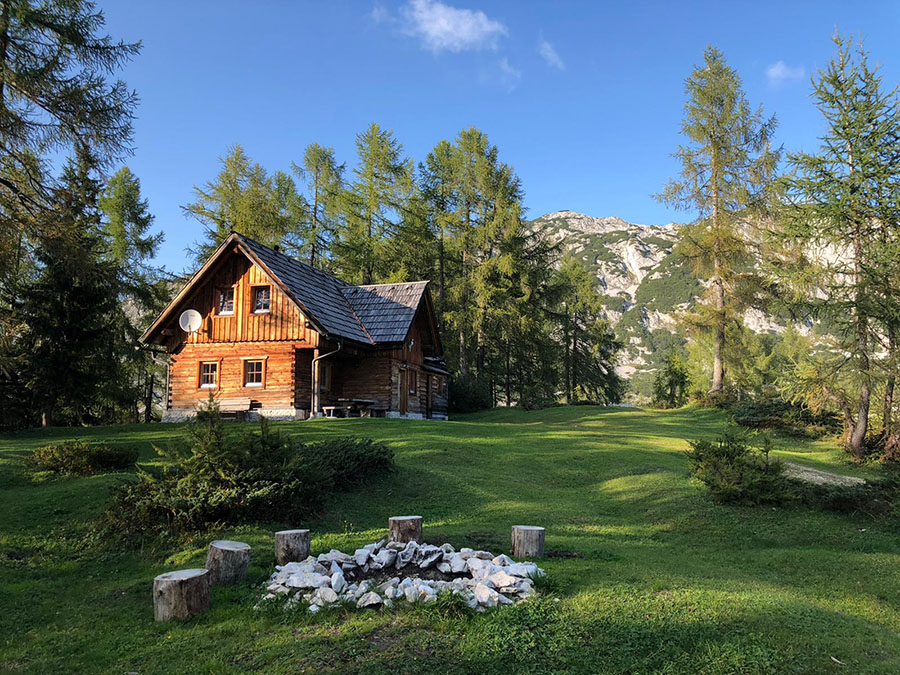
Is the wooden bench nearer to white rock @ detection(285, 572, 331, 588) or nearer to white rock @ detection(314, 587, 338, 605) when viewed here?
white rock @ detection(285, 572, 331, 588)

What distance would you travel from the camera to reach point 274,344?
24172 millimetres

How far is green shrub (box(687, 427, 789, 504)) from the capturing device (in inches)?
426

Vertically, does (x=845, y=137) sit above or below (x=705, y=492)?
above

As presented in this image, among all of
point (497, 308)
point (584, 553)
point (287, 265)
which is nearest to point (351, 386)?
point (287, 265)

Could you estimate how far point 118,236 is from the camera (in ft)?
108

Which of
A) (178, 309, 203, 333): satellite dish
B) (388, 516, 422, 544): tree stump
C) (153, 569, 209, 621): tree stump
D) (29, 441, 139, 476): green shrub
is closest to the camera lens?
(153, 569, 209, 621): tree stump

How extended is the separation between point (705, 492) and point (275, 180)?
33.9 m

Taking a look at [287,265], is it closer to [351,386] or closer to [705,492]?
[351,386]

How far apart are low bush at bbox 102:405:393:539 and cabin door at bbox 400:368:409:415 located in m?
16.9

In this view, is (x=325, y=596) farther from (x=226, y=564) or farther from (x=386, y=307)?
(x=386, y=307)

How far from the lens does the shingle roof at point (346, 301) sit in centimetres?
2387

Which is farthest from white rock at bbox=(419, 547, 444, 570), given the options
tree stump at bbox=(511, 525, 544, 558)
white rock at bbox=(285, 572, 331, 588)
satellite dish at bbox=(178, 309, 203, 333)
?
satellite dish at bbox=(178, 309, 203, 333)

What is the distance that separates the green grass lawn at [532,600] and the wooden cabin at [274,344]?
386 inches

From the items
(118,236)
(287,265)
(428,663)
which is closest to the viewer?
(428,663)
